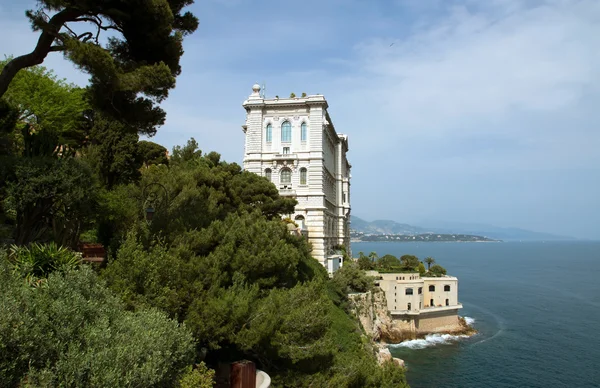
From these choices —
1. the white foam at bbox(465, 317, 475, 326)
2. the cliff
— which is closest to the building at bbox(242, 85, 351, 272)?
the cliff

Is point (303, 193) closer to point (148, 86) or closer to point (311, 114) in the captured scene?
point (311, 114)

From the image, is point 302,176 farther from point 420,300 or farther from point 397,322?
point 420,300

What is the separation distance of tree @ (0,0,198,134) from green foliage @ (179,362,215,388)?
6.93m

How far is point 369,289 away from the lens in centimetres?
3666

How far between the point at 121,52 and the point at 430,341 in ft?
127

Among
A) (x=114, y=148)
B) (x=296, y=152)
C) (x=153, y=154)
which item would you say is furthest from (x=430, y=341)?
(x=114, y=148)

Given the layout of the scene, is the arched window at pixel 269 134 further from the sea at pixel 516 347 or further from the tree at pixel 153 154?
the sea at pixel 516 347

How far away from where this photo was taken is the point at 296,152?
36.0m

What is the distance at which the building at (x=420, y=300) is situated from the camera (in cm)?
4369

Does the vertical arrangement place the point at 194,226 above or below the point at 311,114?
below

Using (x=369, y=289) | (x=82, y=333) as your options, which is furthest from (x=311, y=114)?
(x=82, y=333)

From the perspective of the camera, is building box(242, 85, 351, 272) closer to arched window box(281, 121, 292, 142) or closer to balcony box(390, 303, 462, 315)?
arched window box(281, 121, 292, 142)

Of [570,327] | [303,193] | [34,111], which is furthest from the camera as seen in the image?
[570,327]

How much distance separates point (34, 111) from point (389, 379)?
20.7m
